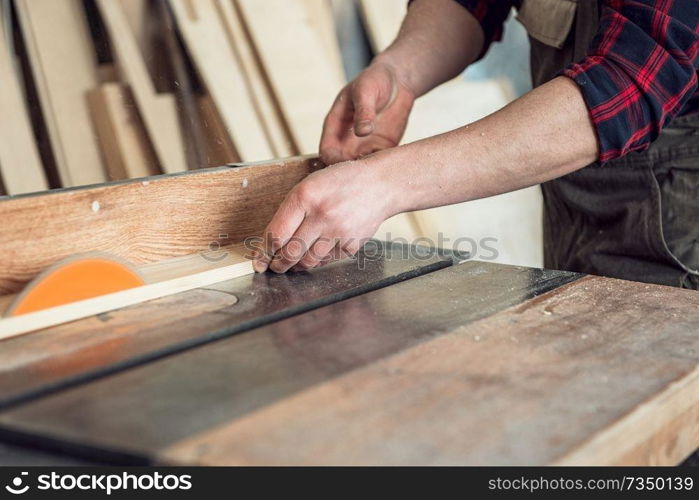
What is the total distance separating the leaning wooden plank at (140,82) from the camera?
2.34 m

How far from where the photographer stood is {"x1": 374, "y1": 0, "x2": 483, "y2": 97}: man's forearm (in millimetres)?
2027

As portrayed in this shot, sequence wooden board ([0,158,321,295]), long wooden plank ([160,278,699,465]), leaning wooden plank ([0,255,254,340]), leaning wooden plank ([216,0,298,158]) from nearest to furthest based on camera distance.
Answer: long wooden plank ([160,278,699,465]) → leaning wooden plank ([0,255,254,340]) → wooden board ([0,158,321,295]) → leaning wooden plank ([216,0,298,158])

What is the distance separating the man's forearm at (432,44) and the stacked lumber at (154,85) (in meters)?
0.51

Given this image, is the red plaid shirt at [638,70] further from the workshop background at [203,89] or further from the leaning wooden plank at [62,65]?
the leaning wooden plank at [62,65]

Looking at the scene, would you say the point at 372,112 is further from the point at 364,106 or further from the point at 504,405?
the point at 504,405

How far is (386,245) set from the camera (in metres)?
1.84

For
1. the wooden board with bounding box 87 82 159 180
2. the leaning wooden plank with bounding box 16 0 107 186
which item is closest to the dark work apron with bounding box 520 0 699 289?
the wooden board with bounding box 87 82 159 180

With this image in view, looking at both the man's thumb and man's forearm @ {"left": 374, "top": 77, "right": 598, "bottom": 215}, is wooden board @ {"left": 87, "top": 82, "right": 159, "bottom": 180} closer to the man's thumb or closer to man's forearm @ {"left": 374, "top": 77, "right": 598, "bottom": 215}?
the man's thumb

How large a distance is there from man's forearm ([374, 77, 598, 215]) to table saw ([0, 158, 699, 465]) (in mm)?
180

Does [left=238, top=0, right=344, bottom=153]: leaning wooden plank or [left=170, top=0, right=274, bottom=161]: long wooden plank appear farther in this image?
[left=238, top=0, right=344, bottom=153]: leaning wooden plank

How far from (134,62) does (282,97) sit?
648 mm

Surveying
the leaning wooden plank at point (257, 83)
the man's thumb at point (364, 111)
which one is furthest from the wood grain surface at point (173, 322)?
the leaning wooden plank at point (257, 83)

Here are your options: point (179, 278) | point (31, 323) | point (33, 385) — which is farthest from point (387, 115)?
point (33, 385)

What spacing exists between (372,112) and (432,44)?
390 mm
